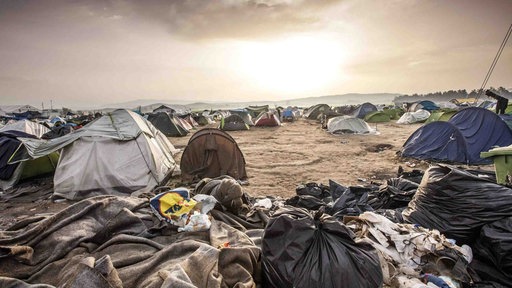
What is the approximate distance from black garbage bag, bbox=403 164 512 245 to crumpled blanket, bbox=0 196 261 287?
8.13 feet

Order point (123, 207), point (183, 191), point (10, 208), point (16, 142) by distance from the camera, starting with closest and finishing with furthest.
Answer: point (123, 207)
point (183, 191)
point (10, 208)
point (16, 142)

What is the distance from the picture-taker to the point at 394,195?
15.2 ft

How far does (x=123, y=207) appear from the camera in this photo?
3.50 meters

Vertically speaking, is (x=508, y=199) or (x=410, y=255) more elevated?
(x=508, y=199)

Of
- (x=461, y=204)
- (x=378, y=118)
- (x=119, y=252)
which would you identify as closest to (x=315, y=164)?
(x=461, y=204)

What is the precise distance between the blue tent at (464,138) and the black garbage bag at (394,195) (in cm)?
591

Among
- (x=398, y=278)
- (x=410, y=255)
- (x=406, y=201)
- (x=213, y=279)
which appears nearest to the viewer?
(x=213, y=279)

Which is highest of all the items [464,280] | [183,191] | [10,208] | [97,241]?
[183,191]

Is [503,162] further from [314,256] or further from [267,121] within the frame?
[267,121]

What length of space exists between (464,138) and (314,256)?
979 cm

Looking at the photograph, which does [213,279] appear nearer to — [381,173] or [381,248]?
[381,248]

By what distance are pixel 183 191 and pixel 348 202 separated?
2.84 metres

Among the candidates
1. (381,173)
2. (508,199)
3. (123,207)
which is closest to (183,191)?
(123,207)

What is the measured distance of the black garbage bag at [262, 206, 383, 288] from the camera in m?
2.21
